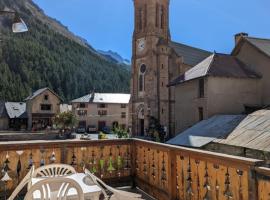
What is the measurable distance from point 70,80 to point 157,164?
9574cm

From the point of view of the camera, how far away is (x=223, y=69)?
22422mm

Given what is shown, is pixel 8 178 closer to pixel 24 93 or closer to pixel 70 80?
pixel 24 93

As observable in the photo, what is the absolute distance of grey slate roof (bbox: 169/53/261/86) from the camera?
2195 cm

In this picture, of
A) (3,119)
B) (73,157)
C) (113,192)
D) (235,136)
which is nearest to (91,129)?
(3,119)

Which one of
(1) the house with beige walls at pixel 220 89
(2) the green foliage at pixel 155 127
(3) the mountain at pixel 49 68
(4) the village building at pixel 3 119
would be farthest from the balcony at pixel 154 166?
(3) the mountain at pixel 49 68

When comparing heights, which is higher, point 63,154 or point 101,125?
point 63,154

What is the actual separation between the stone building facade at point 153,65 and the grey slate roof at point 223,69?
14.6 metres

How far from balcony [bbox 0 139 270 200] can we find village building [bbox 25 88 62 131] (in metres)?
47.5

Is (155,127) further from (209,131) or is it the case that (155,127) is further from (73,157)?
(73,157)

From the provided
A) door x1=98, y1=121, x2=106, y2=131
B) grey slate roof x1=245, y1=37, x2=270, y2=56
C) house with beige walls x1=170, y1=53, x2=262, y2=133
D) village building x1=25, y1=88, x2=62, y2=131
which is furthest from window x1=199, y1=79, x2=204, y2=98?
village building x1=25, y1=88, x2=62, y2=131

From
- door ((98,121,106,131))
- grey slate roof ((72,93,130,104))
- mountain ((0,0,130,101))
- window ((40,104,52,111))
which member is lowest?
door ((98,121,106,131))

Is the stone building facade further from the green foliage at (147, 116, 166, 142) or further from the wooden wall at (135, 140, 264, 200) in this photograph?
the wooden wall at (135, 140, 264, 200)

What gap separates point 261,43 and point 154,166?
72.3ft

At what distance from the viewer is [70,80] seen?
97875 mm
